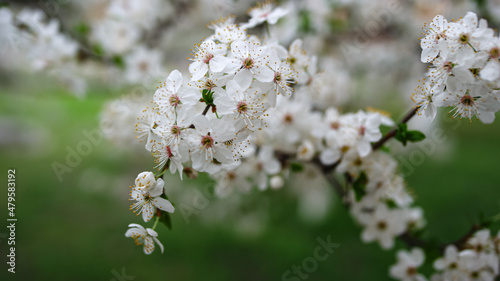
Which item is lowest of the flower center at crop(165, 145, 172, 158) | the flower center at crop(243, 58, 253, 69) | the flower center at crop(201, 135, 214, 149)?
the flower center at crop(165, 145, 172, 158)

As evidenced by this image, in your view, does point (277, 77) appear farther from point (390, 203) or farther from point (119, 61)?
point (119, 61)

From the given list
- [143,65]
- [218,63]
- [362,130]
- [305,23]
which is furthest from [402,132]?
[143,65]

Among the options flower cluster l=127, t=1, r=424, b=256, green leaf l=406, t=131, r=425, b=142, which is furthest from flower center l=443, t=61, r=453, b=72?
flower cluster l=127, t=1, r=424, b=256

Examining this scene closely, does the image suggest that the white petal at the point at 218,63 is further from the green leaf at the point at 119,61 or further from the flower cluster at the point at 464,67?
the green leaf at the point at 119,61

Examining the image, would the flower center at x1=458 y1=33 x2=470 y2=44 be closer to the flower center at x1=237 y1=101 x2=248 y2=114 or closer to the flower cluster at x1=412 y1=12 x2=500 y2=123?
the flower cluster at x1=412 y1=12 x2=500 y2=123

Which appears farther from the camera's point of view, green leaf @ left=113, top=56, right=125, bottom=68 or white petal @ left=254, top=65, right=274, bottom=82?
green leaf @ left=113, top=56, right=125, bottom=68

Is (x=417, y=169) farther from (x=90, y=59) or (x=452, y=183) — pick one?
(x=90, y=59)

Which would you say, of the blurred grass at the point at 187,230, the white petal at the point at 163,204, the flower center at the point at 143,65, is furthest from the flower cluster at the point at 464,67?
the blurred grass at the point at 187,230
